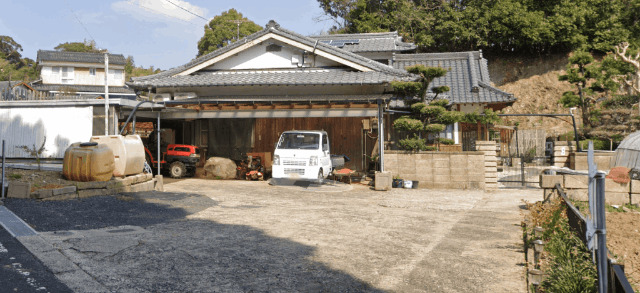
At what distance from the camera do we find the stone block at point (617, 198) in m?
9.67

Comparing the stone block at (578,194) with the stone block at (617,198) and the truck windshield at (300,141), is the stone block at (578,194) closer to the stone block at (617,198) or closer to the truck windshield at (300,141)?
the stone block at (617,198)

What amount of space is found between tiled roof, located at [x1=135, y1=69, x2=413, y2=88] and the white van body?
7.90 ft

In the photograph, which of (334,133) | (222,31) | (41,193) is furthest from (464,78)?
(222,31)

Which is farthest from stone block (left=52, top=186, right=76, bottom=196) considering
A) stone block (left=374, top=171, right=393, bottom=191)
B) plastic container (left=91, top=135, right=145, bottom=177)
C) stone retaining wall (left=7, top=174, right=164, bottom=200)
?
stone block (left=374, top=171, right=393, bottom=191)

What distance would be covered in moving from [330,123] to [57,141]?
375 inches

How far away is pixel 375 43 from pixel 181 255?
20.5 m

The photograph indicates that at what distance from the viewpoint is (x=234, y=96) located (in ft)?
57.5

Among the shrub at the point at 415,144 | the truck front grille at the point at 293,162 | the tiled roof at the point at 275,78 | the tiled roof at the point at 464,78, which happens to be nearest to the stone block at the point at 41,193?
the truck front grille at the point at 293,162

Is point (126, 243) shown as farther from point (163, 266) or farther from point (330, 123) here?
point (330, 123)

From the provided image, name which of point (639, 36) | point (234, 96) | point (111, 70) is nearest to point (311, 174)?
point (234, 96)

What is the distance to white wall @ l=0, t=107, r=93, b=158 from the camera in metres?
13.8

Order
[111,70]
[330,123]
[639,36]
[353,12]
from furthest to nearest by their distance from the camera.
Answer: [111,70], [353,12], [639,36], [330,123]

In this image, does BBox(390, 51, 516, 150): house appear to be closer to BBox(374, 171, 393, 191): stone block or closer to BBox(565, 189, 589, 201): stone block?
BBox(374, 171, 393, 191): stone block

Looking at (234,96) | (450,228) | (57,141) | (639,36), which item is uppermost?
(639,36)
